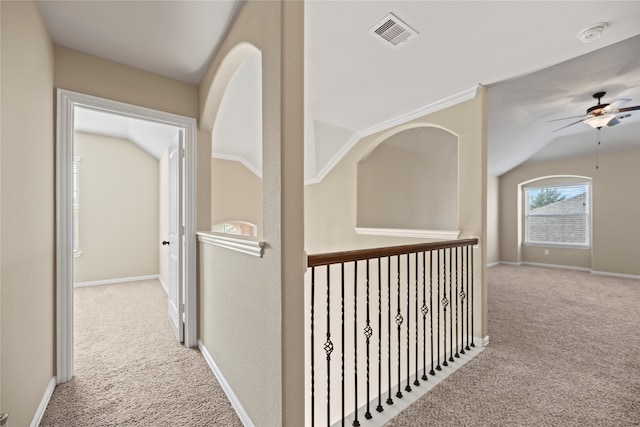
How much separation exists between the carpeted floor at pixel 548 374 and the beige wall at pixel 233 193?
4033 mm

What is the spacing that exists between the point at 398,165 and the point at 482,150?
6.44 feet

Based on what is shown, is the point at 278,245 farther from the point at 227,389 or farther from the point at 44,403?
the point at 44,403

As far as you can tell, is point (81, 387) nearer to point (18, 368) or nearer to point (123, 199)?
point (18, 368)

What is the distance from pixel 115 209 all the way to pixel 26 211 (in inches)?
169

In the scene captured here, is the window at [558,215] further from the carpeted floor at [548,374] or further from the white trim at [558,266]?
the carpeted floor at [548,374]

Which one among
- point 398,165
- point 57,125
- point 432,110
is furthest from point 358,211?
point 57,125

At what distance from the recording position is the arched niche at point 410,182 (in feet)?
13.7

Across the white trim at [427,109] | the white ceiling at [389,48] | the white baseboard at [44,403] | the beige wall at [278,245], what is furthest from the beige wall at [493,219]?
the white baseboard at [44,403]

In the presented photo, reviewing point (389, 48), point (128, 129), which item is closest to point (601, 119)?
point (389, 48)

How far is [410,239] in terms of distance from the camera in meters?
3.29

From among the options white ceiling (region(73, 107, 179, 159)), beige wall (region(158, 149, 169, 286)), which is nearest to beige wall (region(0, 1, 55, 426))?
white ceiling (region(73, 107, 179, 159))

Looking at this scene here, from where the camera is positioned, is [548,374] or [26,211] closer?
[26,211]

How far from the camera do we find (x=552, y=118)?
4.54 m

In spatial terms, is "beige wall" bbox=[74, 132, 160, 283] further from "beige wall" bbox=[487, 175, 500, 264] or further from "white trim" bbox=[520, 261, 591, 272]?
"white trim" bbox=[520, 261, 591, 272]
